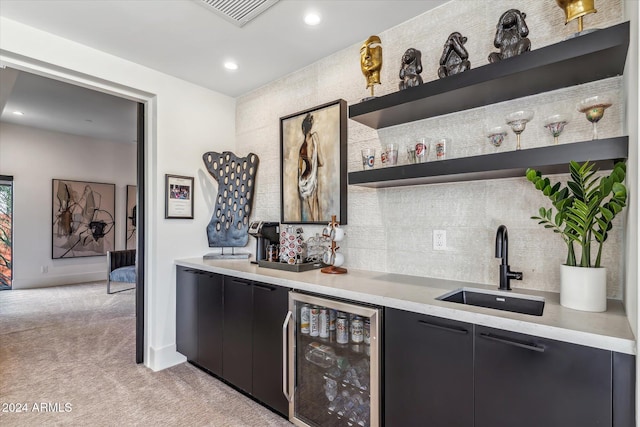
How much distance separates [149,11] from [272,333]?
2170 mm

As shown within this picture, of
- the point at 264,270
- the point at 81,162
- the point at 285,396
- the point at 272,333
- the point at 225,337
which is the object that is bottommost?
the point at 285,396

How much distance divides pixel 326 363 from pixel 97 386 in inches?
72.2

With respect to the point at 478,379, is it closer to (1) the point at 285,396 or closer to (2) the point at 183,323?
(1) the point at 285,396

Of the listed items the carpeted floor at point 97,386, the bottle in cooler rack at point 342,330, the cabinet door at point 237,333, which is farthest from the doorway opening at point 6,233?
the bottle in cooler rack at point 342,330

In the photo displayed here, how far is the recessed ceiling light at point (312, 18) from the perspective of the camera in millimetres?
2080

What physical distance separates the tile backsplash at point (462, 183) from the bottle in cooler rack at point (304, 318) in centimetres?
59

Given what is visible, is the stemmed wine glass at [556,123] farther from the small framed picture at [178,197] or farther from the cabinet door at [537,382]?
the small framed picture at [178,197]

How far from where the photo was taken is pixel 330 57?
2.61 meters

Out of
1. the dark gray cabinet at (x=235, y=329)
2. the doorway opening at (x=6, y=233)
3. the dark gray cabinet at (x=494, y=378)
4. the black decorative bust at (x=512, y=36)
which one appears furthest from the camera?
the doorway opening at (x=6, y=233)

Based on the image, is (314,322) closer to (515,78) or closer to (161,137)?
(515,78)

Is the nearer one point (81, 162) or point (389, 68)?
point (389, 68)

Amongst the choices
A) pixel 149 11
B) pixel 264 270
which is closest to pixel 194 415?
pixel 264 270

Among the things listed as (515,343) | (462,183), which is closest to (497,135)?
(462,183)

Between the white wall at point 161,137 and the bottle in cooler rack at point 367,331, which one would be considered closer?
the bottle in cooler rack at point 367,331
